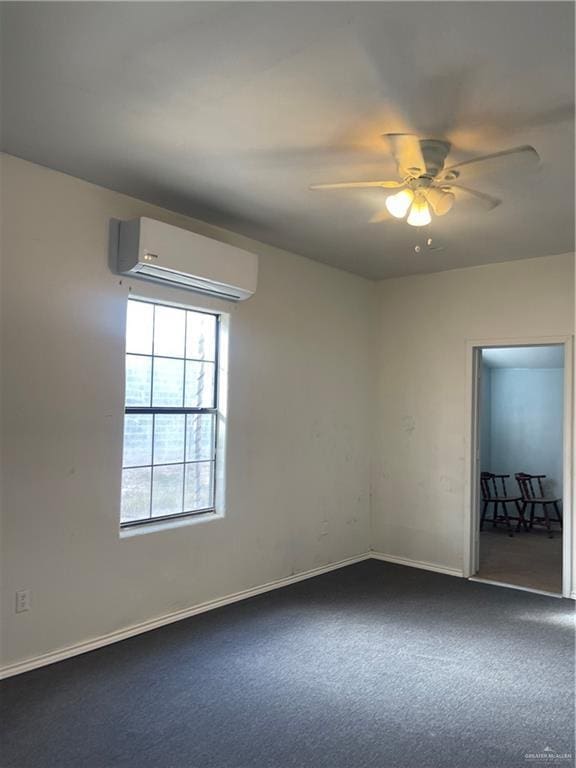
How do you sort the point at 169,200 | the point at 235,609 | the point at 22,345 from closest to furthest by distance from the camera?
the point at 22,345 → the point at 169,200 → the point at 235,609

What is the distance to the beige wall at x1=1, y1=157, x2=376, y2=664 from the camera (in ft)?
9.83

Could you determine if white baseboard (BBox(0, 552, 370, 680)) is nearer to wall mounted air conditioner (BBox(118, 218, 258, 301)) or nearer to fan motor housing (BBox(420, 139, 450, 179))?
wall mounted air conditioner (BBox(118, 218, 258, 301))

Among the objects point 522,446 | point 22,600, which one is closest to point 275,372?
point 22,600

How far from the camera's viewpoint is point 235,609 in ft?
13.0

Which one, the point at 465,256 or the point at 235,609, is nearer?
the point at 235,609

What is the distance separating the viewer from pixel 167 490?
3842 millimetres

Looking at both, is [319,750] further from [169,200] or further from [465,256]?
[465,256]

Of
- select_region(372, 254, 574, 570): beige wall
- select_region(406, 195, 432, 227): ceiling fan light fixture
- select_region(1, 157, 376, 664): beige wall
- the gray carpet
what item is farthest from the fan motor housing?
the gray carpet

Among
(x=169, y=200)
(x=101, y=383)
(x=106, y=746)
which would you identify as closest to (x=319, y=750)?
(x=106, y=746)

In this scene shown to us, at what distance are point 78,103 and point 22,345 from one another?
1220 mm

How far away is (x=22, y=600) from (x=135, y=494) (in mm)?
874

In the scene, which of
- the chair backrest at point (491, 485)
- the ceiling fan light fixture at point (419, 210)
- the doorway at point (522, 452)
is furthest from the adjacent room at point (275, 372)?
the chair backrest at point (491, 485)

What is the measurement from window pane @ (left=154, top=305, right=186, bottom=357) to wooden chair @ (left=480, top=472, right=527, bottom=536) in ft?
15.5

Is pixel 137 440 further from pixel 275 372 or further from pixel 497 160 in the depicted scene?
pixel 497 160
